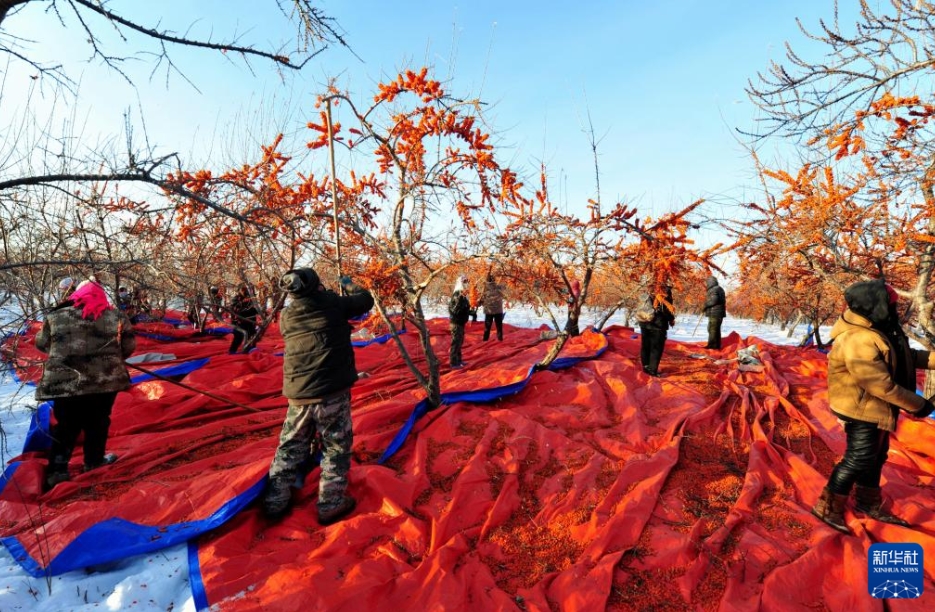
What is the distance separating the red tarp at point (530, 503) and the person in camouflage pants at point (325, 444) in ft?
0.54

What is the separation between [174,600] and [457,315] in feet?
16.1

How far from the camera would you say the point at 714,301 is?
7895 millimetres

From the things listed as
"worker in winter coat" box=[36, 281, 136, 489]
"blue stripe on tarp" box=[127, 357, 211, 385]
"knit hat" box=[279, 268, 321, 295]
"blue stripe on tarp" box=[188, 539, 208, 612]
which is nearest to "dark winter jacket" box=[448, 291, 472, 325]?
"blue stripe on tarp" box=[127, 357, 211, 385]

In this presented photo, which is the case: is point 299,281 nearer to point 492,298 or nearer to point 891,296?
point 891,296

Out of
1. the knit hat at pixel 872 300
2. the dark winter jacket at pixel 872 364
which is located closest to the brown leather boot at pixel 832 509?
the dark winter jacket at pixel 872 364

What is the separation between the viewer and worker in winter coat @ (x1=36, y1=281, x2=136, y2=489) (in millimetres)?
3193

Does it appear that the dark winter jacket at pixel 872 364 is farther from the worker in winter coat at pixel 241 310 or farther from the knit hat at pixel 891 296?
the worker in winter coat at pixel 241 310

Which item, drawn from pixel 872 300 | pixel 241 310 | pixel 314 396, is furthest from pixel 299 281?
pixel 241 310

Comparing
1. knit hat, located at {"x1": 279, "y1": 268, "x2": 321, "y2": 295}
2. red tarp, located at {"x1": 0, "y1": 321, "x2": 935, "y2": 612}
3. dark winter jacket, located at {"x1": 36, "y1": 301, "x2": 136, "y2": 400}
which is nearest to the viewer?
red tarp, located at {"x1": 0, "y1": 321, "x2": 935, "y2": 612}

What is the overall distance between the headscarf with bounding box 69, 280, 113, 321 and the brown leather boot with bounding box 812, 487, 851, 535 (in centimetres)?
536

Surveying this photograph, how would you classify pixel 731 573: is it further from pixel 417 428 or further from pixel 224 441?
pixel 224 441

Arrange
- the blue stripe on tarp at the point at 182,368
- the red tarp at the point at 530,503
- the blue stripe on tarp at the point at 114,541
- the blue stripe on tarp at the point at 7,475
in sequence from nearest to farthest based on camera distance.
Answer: the red tarp at the point at 530,503 < the blue stripe on tarp at the point at 114,541 < the blue stripe on tarp at the point at 7,475 < the blue stripe on tarp at the point at 182,368

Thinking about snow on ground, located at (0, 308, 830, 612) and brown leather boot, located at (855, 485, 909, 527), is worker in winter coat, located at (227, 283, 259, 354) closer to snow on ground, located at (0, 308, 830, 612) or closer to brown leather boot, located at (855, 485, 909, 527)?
snow on ground, located at (0, 308, 830, 612)

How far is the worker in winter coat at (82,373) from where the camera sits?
3.19m
